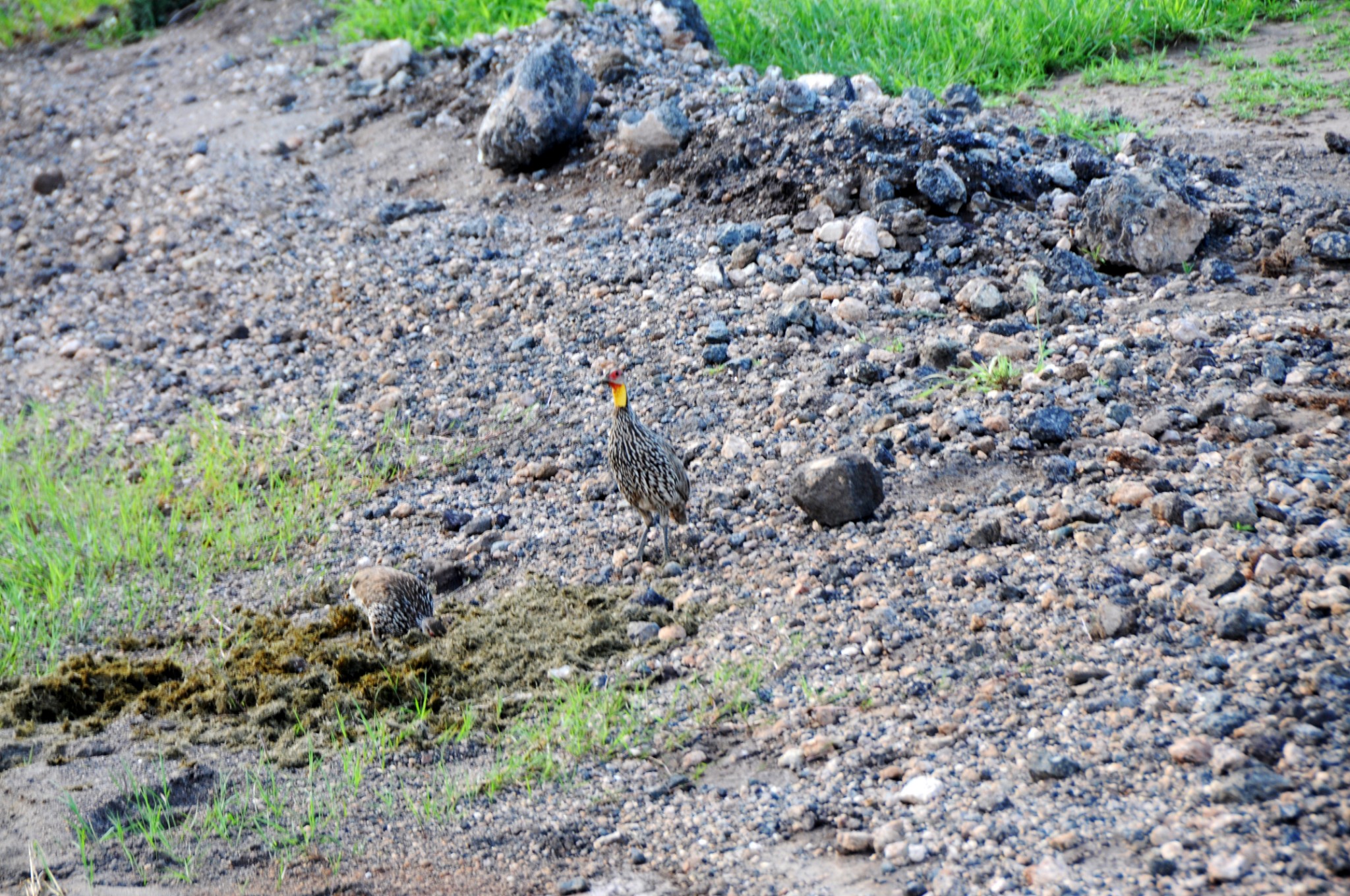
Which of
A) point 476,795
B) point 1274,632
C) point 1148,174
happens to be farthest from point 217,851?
point 1148,174

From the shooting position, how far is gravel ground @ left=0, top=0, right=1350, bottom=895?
273 cm

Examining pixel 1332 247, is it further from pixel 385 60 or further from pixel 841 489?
pixel 385 60

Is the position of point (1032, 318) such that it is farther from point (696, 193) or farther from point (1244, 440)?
point (696, 193)

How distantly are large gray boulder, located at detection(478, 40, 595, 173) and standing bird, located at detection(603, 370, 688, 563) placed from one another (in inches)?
123

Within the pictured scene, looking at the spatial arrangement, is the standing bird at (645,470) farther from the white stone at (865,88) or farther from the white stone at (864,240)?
the white stone at (865,88)

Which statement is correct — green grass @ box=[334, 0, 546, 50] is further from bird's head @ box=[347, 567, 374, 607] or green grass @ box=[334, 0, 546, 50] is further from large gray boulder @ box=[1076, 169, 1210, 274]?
bird's head @ box=[347, 567, 374, 607]

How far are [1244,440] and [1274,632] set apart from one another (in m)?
1.07

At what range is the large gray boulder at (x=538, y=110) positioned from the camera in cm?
677

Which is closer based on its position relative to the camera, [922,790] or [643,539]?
[922,790]

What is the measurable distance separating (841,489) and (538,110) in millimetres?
3811

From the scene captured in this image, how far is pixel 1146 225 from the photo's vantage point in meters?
5.03

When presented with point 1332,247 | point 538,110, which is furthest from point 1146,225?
point 538,110

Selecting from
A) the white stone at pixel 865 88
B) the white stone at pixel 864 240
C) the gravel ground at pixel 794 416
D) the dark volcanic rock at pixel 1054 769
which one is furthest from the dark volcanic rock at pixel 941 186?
the dark volcanic rock at pixel 1054 769

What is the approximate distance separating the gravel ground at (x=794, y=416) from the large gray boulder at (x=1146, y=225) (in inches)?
4.8
